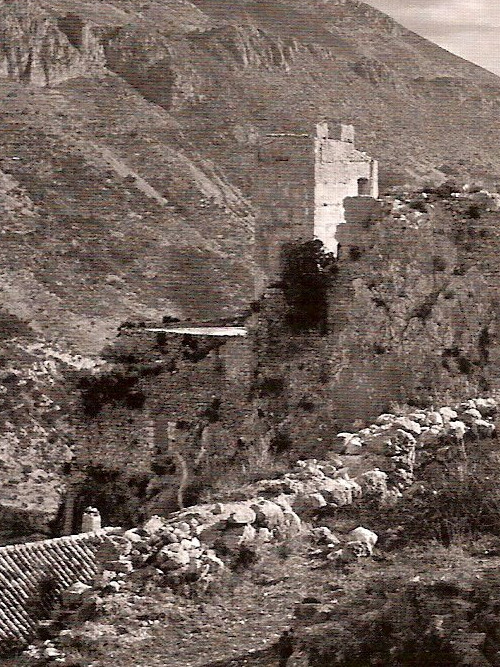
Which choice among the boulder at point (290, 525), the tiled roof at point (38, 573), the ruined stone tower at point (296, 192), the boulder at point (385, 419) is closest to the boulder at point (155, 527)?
the boulder at point (290, 525)

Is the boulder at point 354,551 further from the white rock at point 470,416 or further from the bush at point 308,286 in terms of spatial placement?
the bush at point 308,286

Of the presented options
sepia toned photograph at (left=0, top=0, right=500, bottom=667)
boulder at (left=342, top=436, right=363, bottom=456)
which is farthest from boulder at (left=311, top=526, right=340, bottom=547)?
boulder at (left=342, top=436, right=363, bottom=456)

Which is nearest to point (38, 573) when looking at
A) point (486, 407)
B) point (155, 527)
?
point (155, 527)

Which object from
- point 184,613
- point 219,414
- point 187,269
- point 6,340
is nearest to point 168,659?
point 184,613

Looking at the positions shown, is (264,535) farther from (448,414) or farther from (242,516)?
(448,414)

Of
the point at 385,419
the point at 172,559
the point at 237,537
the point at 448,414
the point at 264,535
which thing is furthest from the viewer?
the point at 385,419

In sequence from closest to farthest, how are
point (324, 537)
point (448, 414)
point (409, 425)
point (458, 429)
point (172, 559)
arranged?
point (172, 559), point (324, 537), point (458, 429), point (409, 425), point (448, 414)

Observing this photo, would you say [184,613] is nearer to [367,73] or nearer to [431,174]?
[431,174]
